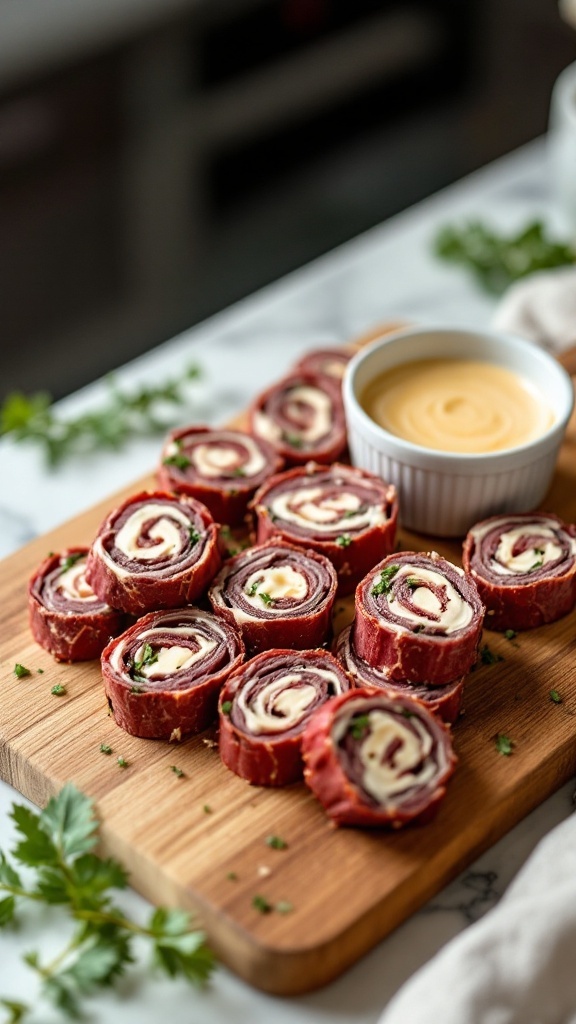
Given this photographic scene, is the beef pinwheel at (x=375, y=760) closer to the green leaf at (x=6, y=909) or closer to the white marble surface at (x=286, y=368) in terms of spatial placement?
the white marble surface at (x=286, y=368)

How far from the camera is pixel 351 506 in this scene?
364cm

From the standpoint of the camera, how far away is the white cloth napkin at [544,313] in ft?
14.9

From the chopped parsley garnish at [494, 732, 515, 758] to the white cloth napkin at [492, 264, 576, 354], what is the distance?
188cm

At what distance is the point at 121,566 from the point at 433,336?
1446 millimetres

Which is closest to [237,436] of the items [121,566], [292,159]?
[121,566]

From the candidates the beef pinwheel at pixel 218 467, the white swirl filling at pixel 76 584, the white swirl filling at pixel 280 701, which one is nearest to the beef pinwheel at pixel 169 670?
the white swirl filling at pixel 280 701

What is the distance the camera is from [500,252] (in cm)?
521

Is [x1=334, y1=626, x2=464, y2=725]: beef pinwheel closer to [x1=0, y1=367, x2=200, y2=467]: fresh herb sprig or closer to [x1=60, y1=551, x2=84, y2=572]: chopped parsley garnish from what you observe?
[x1=60, y1=551, x2=84, y2=572]: chopped parsley garnish

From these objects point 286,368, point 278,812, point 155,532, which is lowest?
point 286,368

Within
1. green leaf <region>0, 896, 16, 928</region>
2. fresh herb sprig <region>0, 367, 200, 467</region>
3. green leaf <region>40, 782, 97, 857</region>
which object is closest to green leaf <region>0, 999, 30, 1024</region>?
green leaf <region>0, 896, 16, 928</region>

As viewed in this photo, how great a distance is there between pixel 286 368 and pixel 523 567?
1.67 meters

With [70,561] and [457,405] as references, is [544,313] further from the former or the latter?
[70,561]

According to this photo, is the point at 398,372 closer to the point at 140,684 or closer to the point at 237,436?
the point at 237,436

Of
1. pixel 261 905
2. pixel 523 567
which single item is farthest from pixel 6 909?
pixel 523 567
